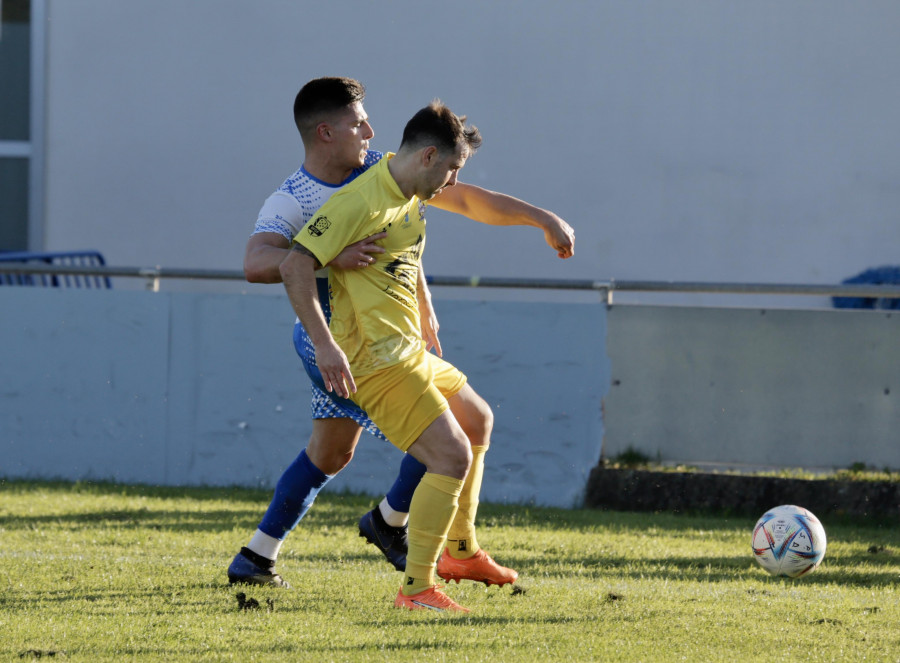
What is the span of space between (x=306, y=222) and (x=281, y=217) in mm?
93

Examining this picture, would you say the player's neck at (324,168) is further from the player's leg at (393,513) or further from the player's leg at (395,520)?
the player's leg at (395,520)

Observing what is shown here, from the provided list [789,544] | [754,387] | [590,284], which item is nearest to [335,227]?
[789,544]

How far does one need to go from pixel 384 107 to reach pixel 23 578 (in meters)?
6.55

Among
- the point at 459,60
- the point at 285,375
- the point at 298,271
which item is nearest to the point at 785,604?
the point at 298,271

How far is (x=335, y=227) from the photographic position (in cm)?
383

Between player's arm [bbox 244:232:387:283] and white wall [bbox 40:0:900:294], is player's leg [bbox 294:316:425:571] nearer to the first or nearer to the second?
player's arm [bbox 244:232:387:283]

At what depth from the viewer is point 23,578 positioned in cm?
455

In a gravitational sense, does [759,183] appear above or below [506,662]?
above

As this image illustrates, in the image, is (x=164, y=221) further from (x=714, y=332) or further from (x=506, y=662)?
(x=506, y=662)

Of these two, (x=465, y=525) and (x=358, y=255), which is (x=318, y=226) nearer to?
(x=358, y=255)

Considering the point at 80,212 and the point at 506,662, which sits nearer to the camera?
the point at 506,662

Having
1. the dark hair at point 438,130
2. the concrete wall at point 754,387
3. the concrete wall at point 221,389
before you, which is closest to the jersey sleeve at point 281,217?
the dark hair at point 438,130

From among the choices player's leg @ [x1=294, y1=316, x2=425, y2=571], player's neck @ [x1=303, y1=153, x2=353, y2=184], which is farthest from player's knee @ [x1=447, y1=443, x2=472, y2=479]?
player's neck @ [x1=303, y1=153, x2=353, y2=184]

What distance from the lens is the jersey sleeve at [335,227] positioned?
379cm
